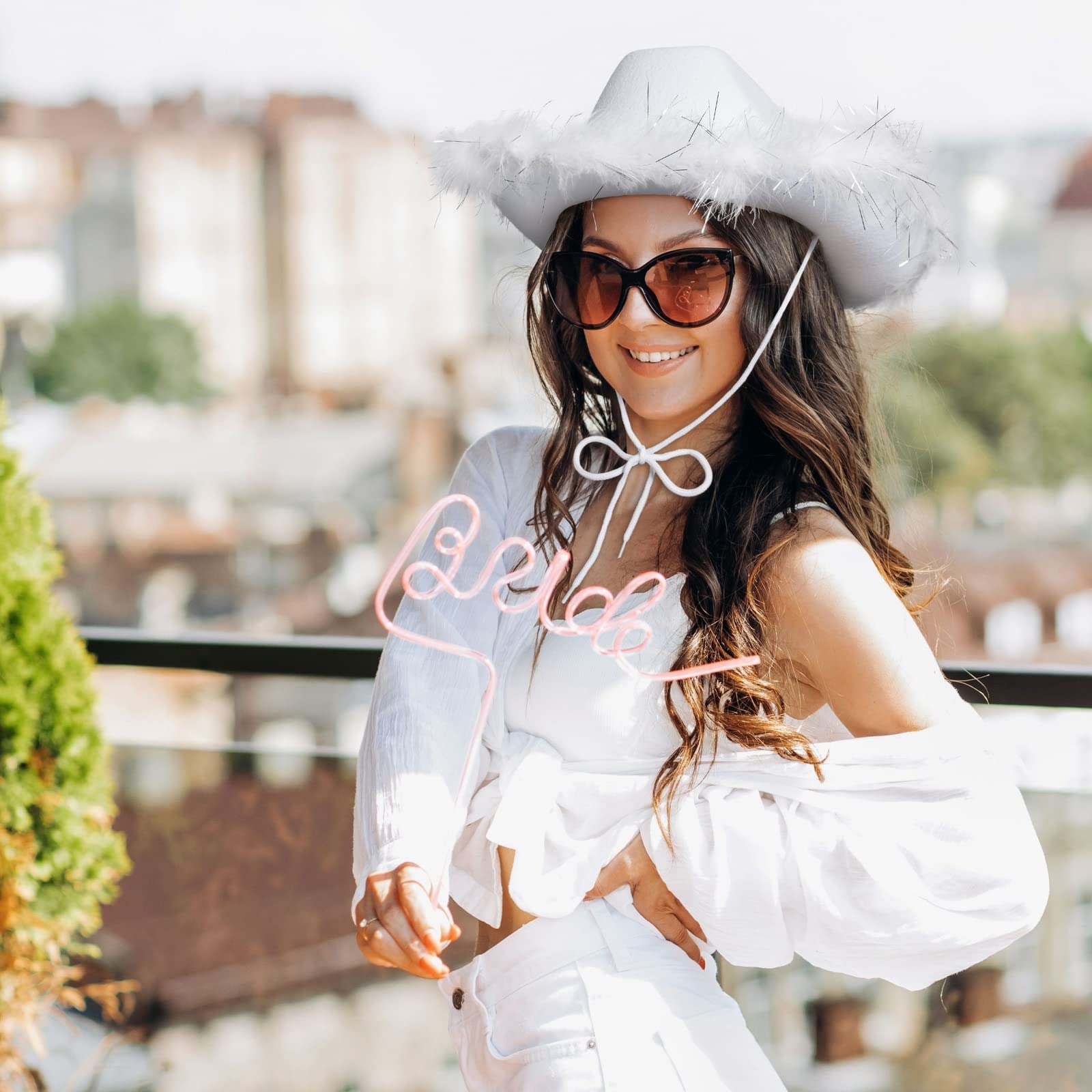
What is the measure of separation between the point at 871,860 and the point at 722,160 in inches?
23.3

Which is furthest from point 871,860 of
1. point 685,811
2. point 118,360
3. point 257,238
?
point 257,238

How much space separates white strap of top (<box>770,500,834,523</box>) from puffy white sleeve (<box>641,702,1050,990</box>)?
0.20 metres

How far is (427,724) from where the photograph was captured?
1.25m

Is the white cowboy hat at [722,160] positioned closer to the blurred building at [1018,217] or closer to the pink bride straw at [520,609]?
the pink bride straw at [520,609]

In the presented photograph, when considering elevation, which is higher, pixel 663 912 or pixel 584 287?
pixel 584 287

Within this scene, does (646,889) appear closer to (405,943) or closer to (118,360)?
(405,943)

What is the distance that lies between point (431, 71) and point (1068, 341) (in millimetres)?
25828

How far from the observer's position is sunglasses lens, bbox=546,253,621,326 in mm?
1251

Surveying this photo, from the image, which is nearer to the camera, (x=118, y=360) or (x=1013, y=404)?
(x=1013, y=404)

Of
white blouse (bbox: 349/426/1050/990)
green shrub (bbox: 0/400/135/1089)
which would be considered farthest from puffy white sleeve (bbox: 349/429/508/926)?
green shrub (bbox: 0/400/135/1089)

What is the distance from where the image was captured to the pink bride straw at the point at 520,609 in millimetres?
1134

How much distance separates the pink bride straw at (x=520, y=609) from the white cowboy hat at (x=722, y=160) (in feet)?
1.01

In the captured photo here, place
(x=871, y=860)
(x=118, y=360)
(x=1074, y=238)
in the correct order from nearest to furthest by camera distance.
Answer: (x=871, y=860) < (x=118, y=360) < (x=1074, y=238)

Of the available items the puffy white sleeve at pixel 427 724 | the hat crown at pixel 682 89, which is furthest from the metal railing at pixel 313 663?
the hat crown at pixel 682 89
